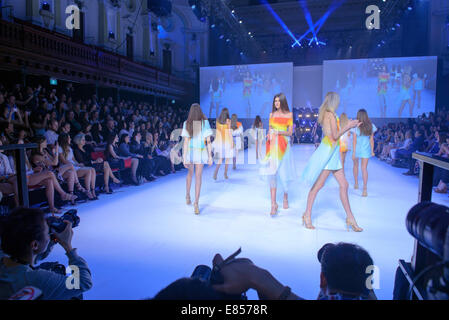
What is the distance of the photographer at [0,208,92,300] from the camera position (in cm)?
116

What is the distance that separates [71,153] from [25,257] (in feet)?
13.1

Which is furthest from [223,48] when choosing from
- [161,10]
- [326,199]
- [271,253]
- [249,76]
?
[271,253]

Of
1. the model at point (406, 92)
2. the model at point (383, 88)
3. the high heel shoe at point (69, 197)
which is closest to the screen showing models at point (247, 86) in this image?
the model at point (383, 88)

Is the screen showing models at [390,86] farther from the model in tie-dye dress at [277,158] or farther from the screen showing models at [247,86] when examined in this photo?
the model in tie-dye dress at [277,158]

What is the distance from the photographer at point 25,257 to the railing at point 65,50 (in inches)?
335

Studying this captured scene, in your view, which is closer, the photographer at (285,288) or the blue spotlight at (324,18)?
the photographer at (285,288)

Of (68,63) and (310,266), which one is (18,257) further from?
(68,63)

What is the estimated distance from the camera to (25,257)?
4.00ft

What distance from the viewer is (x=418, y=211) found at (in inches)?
46.8

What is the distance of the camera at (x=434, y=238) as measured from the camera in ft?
3.16

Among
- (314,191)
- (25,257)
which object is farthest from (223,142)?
(25,257)

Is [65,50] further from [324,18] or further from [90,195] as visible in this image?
[324,18]

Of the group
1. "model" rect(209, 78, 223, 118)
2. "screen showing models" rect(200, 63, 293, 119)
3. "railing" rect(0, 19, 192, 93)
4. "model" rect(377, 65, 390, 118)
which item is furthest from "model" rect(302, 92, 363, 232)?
"model" rect(209, 78, 223, 118)
